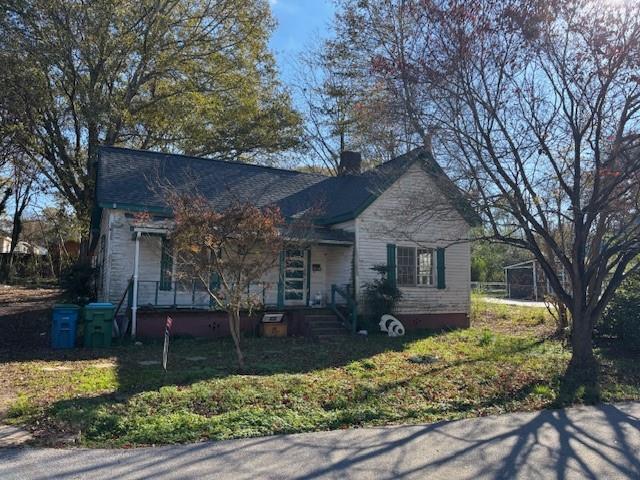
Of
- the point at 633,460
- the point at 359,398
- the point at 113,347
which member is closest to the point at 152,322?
the point at 113,347

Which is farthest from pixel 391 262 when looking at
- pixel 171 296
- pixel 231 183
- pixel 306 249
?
pixel 171 296

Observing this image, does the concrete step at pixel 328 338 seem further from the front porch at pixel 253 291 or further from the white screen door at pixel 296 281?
the white screen door at pixel 296 281

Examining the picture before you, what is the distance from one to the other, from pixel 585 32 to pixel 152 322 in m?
11.4

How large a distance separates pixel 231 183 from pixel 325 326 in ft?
19.1

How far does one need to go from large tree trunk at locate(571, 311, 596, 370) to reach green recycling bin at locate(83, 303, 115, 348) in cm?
973

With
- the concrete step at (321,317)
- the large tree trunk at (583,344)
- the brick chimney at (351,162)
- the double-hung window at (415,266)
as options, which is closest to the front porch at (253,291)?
the concrete step at (321,317)

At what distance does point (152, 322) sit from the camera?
13.4 meters

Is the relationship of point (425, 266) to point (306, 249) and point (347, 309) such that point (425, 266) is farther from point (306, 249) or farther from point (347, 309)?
point (306, 249)

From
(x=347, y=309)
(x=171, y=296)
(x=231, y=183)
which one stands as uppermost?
(x=231, y=183)

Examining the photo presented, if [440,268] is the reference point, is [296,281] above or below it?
below

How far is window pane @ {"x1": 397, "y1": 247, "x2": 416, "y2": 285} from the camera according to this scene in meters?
17.0

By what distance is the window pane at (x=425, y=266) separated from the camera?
56.9 feet

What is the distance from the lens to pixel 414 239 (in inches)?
667

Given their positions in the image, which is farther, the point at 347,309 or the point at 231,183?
the point at 231,183
